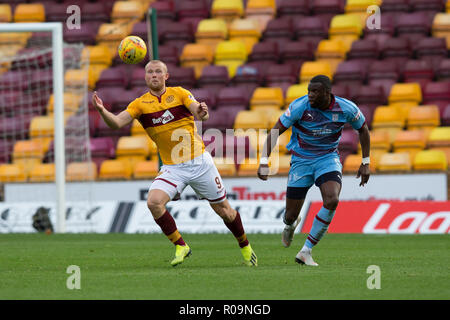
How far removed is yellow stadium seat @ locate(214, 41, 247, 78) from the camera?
82.6 ft

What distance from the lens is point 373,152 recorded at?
2125 cm

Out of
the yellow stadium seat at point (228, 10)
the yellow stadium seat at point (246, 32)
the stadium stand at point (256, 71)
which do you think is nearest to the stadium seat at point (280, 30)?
the stadium stand at point (256, 71)

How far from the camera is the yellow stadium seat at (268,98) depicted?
2341 cm

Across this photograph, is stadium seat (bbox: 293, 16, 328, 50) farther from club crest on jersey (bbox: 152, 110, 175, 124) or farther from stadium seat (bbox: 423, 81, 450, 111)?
club crest on jersey (bbox: 152, 110, 175, 124)

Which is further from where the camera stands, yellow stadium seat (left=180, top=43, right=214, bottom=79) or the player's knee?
yellow stadium seat (left=180, top=43, right=214, bottom=79)

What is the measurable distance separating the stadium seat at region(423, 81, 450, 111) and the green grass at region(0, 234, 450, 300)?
298 inches

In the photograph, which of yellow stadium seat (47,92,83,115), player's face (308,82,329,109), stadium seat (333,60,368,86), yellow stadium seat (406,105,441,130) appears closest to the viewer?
player's face (308,82,329,109)

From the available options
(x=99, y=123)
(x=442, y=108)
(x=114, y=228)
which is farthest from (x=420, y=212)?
(x=99, y=123)

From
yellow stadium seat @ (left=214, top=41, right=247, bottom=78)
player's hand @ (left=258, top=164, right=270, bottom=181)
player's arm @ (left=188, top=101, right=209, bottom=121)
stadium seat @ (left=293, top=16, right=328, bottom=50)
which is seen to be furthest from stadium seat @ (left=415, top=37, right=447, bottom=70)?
player's arm @ (left=188, top=101, right=209, bottom=121)

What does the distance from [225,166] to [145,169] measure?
2206mm

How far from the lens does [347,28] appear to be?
25125 millimetres
